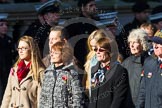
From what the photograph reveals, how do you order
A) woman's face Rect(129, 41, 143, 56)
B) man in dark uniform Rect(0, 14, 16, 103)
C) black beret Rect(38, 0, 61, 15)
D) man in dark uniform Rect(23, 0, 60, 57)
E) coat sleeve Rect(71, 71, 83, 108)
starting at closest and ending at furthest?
coat sleeve Rect(71, 71, 83, 108) → woman's face Rect(129, 41, 143, 56) → man in dark uniform Rect(23, 0, 60, 57) → black beret Rect(38, 0, 61, 15) → man in dark uniform Rect(0, 14, 16, 103)

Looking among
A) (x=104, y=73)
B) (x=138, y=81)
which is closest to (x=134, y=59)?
(x=138, y=81)

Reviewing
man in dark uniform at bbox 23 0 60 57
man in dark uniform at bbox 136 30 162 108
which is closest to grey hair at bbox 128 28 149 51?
man in dark uniform at bbox 136 30 162 108

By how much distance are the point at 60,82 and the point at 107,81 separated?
61cm

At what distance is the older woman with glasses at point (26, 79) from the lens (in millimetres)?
10227

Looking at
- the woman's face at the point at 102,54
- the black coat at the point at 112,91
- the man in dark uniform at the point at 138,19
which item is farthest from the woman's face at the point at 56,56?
the man in dark uniform at the point at 138,19

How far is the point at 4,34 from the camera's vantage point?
13109 mm

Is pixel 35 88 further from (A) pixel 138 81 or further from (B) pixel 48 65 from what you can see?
(A) pixel 138 81

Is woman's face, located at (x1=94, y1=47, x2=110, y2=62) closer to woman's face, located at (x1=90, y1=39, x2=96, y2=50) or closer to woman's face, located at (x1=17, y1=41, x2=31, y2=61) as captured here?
woman's face, located at (x1=90, y1=39, x2=96, y2=50)

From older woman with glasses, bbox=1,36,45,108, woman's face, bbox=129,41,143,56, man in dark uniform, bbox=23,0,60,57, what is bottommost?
older woman with glasses, bbox=1,36,45,108

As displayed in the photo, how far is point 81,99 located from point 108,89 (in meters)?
0.45

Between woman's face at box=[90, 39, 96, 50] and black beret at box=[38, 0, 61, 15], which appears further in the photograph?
black beret at box=[38, 0, 61, 15]

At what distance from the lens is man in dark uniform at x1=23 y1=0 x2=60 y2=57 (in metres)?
12.1

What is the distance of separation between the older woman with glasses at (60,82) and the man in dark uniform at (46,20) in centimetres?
242

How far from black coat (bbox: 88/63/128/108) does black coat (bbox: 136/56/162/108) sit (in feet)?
0.79
